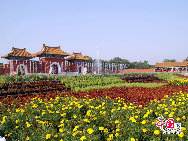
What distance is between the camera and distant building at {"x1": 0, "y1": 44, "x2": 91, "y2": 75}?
70.7ft

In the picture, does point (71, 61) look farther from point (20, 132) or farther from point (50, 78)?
point (20, 132)

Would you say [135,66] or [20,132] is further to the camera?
[135,66]

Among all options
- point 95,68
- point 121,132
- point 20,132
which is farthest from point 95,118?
point 95,68

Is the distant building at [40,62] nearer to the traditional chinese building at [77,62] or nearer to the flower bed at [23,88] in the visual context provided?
the traditional chinese building at [77,62]

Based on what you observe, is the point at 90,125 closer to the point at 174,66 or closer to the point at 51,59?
the point at 51,59

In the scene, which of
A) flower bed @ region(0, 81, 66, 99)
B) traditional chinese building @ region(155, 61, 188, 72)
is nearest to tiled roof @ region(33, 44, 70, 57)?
flower bed @ region(0, 81, 66, 99)

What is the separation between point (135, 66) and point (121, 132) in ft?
198

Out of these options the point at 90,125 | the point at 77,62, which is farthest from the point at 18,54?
the point at 90,125

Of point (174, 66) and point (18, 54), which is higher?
point (18, 54)

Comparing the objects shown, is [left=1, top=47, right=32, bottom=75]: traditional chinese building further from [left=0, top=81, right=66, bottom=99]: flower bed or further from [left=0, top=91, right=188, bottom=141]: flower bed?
[left=0, top=91, right=188, bottom=141]: flower bed

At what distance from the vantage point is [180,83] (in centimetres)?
1093

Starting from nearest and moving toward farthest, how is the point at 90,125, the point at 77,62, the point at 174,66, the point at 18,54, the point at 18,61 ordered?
the point at 90,125
the point at 18,61
the point at 18,54
the point at 77,62
the point at 174,66

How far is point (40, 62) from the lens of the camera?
22.4m

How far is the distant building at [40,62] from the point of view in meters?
A: 21.5
